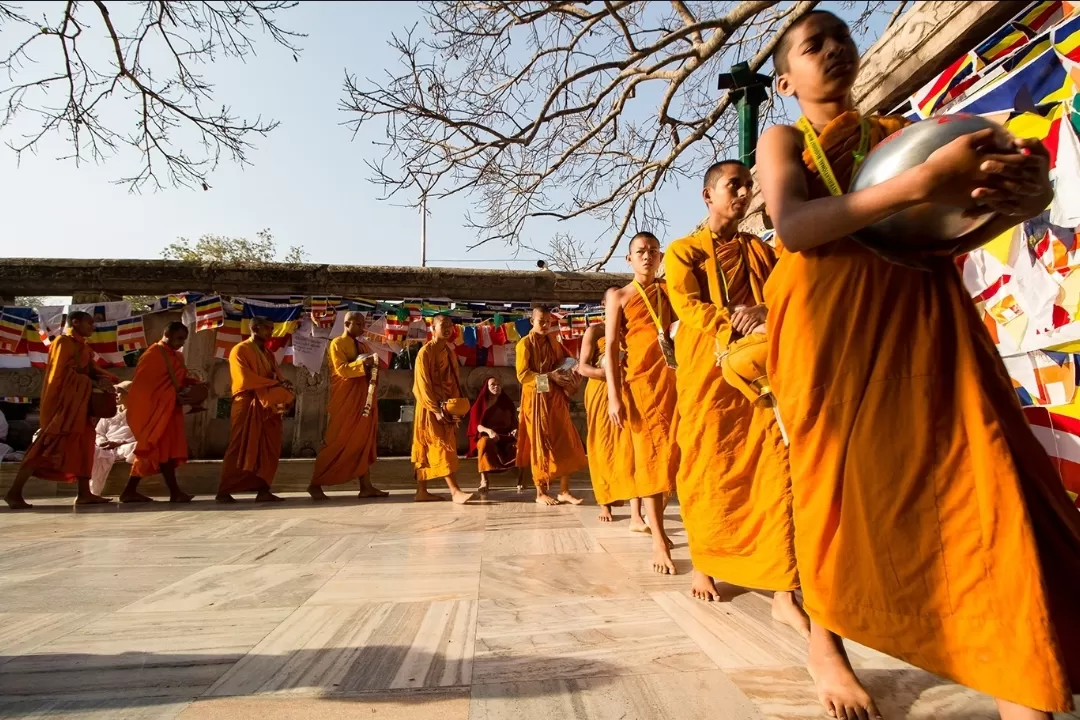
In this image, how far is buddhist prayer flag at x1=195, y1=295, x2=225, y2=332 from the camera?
793 centimetres

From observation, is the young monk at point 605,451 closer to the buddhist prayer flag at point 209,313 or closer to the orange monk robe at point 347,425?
the orange monk robe at point 347,425

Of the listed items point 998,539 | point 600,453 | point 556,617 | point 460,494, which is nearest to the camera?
point 998,539

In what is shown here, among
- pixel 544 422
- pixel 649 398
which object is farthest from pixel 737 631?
pixel 544 422

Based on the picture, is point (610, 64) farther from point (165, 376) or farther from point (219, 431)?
point (219, 431)

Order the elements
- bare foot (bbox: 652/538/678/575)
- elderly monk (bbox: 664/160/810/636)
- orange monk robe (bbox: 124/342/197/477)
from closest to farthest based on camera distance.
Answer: elderly monk (bbox: 664/160/810/636) < bare foot (bbox: 652/538/678/575) < orange monk robe (bbox: 124/342/197/477)

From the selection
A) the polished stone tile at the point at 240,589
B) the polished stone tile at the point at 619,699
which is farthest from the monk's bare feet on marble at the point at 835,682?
the polished stone tile at the point at 240,589

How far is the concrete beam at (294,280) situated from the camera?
7980mm

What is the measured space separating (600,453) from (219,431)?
6.21m

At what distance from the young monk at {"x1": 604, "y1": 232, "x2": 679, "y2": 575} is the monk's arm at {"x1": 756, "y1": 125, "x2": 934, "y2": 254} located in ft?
5.40

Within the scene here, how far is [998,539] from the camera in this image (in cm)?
111

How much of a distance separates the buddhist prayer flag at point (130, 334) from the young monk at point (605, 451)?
6540mm

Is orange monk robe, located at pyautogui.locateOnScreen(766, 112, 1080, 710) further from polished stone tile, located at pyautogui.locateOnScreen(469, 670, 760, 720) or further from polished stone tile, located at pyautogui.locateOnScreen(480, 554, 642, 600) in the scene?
polished stone tile, located at pyautogui.locateOnScreen(480, 554, 642, 600)

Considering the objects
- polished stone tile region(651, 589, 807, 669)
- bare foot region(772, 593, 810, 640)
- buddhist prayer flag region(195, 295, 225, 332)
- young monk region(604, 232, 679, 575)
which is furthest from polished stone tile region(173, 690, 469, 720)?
buddhist prayer flag region(195, 295, 225, 332)

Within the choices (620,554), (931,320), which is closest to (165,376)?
(620,554)
